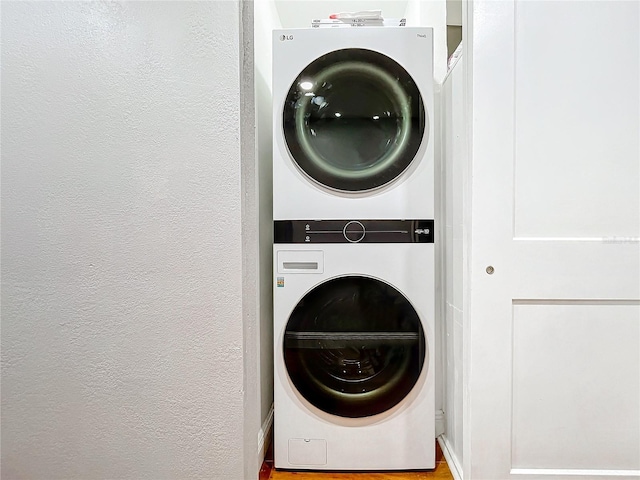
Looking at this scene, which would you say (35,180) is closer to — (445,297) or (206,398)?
(206,398)

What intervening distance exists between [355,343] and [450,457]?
0.62m

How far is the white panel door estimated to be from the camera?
1.49m

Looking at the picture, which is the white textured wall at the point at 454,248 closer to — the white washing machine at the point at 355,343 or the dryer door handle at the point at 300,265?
the white washing machine at the point at 355,343

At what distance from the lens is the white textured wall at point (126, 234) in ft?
3.94

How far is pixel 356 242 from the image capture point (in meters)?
1.81

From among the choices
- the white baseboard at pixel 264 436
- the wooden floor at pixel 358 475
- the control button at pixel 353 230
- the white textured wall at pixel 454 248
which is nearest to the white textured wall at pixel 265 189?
the white baseboard at pixel 264 436

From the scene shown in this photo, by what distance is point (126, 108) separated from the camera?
1.21m

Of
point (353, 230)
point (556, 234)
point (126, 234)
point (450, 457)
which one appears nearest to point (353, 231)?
point (353, 230)

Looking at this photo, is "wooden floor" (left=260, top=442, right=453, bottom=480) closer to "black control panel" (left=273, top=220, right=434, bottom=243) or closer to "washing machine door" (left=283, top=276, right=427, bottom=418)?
"washing machine door" (left=283, top=276, right=427, bottom=418)

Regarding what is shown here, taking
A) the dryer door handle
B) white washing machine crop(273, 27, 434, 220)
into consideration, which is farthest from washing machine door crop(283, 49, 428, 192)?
the dryer door handle

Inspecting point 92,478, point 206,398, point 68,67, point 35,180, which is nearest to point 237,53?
point 68,67

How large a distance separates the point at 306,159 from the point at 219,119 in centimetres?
65

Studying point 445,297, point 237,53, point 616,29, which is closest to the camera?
point 237,53

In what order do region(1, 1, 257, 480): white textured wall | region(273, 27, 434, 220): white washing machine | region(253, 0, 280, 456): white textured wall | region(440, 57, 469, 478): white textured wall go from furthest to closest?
region(253, 0, 280, 456): white textured wall
region(273, 27, 434, 220): white washing machine
region(440, 57, 469, 478): white textured wall
region(1, 1, 257, 480): white textured wall
